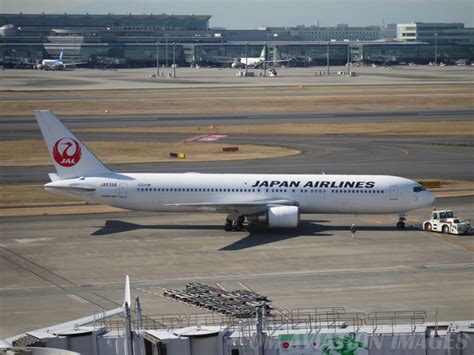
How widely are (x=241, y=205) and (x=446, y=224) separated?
15.4 meters

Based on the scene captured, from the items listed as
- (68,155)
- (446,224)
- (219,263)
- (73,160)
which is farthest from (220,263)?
(446,224)

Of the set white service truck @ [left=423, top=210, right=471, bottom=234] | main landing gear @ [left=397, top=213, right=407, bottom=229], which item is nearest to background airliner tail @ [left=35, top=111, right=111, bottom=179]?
main landing gear @ [left=397, top=213, right=407, bottom=229]

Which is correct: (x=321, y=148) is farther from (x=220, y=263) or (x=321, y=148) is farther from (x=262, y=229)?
(x=220, y=263)

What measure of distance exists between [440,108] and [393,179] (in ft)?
346

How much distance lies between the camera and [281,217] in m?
73.3

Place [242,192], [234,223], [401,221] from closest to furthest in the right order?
[234,223] < [242,192] < [401,221]

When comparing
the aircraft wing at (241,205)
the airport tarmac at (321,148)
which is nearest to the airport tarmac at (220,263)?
the aircraft wing at (241,205)

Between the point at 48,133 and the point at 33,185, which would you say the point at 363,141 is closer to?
the point at 33,185

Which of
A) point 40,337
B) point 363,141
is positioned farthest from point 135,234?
point 363,141

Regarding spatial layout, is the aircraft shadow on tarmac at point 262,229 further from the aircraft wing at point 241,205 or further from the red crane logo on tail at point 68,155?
the red crane logo on tail at point 68,155

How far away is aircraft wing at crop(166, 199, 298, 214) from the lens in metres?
74.1

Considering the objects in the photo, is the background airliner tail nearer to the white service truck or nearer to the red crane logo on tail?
the red crane logo on tail

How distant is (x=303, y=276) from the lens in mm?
60406

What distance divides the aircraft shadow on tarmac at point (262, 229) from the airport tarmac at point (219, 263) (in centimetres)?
8
